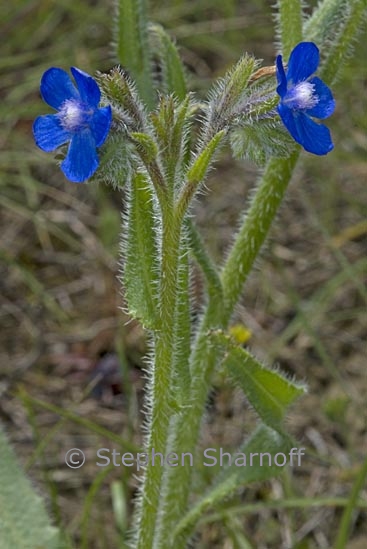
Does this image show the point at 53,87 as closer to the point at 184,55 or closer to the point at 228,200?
the point at 228,200

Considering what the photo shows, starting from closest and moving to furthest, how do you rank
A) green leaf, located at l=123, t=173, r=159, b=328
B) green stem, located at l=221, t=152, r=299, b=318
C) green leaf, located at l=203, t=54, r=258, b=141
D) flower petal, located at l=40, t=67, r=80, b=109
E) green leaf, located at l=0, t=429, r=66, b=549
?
flower petal, located at l=40, t=67, r=80, b=109, green leaf, located at l=203, t=54, r=258, b=141, green leaf, located at l=123, t=173, r=159, b=328, green stem, located at l=221, t=152, r=299, b=318, green leaf, located at l=0, t=429, r=66, b=549

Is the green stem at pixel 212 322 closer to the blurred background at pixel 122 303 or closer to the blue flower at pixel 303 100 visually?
the blurred background at pixel 122 303

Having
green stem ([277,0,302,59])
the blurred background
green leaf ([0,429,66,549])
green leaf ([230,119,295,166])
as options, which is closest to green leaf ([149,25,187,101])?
green stem ([277,0,302,59])

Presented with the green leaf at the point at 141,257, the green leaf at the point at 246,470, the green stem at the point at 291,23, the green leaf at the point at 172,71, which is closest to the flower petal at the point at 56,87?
the green leaf at the point at 141,257

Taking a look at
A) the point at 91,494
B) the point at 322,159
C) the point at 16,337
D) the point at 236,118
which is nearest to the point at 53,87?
the point at 236,118

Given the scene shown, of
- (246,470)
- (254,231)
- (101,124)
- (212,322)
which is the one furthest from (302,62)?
(246,470)

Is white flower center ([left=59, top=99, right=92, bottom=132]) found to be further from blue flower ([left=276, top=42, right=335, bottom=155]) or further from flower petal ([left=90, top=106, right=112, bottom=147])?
blue flower ([left=276, top=42, right=335, bottom=155])
